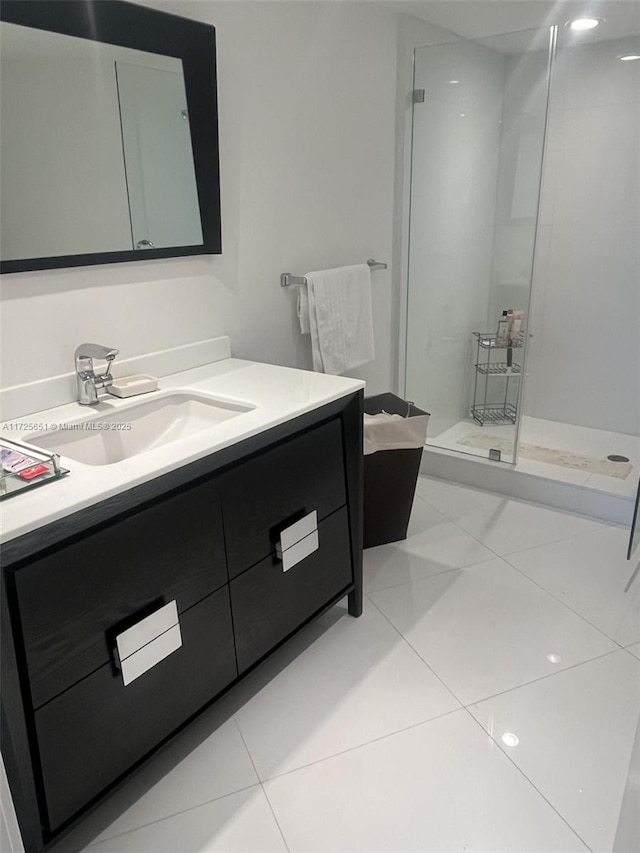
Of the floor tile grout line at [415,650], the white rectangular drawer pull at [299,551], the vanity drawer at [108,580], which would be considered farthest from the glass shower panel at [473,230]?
the vanity drawer at [108,580]

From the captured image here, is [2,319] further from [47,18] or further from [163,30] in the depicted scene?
[163,30]

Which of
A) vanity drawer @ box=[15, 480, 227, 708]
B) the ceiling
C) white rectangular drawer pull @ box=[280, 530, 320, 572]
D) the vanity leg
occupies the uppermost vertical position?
the ceiling

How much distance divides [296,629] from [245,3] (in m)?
1.76

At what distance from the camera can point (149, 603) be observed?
1.25 m

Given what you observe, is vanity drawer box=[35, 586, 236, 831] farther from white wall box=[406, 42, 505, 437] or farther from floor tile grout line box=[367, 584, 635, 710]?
white wall box=[406, 42, 505, 437]

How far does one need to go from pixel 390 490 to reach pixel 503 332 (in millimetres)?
1213

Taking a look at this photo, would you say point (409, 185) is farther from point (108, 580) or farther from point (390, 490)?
point (108, 580)

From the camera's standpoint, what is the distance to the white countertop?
1.04m

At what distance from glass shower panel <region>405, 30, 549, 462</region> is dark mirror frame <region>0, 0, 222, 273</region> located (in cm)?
119

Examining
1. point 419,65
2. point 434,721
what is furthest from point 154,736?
point 419,65

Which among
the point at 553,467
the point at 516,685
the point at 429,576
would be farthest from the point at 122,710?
the point at 553,467

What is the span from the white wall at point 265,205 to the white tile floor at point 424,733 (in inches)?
38.0

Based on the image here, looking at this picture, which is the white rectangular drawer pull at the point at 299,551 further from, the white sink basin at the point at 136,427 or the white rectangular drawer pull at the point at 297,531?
the white sink basin at the point at 136,427

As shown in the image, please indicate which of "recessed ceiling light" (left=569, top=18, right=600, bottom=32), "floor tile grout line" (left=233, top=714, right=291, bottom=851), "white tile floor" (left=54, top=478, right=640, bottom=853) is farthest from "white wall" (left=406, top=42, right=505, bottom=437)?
"floor tile grout line" (left=233, top=714, right=291, bottom=851)
